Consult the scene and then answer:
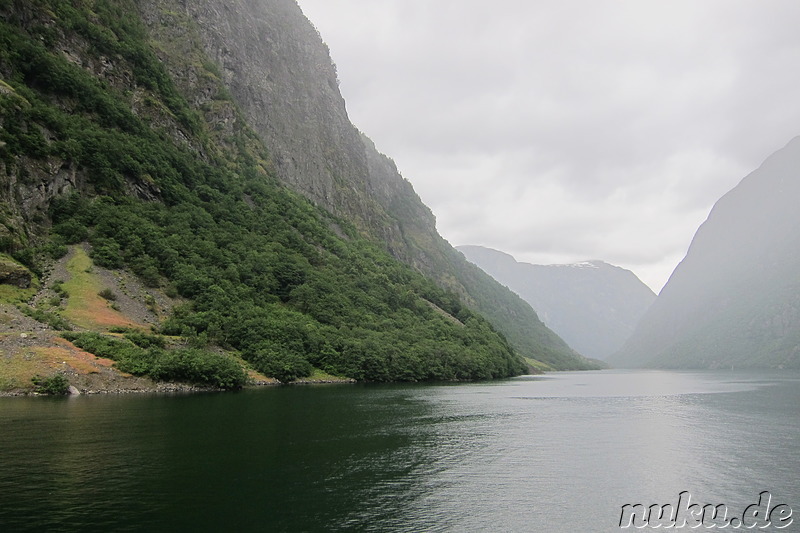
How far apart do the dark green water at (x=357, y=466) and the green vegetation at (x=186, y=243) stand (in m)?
40.1

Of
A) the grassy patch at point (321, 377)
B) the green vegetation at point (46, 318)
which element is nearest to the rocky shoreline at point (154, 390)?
the grassy patch at point (321, 377)

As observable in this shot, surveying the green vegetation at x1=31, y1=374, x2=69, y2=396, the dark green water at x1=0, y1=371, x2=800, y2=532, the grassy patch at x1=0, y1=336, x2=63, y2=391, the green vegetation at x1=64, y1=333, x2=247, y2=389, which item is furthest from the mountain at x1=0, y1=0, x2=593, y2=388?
the dark green water at x1=0, y1=371, x2=800, y2=532

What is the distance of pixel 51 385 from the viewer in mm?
69875

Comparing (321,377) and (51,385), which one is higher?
(51,385)

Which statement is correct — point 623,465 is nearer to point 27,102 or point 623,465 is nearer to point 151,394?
point 151,394

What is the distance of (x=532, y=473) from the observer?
36.9 meters

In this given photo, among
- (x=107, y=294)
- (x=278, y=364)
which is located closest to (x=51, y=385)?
(x=107, y=294)

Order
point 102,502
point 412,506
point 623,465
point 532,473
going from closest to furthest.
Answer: point 102,502 → point 412,506 → point 532,473 → point 623,465

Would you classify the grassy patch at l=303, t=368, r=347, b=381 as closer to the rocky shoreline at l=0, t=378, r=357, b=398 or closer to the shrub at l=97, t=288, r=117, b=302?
the rocky shoreline at l=0, t=378, r=357, b=398

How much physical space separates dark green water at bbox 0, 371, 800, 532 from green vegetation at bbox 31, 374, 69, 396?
4.17 m

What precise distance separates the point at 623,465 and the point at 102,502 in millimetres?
34689

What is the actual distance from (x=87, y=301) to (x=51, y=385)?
95.4ft

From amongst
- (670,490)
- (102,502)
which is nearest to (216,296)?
(102,502)

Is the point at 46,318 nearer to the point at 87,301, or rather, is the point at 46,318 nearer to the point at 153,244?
the point at 87,301
